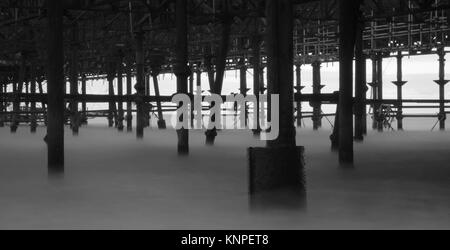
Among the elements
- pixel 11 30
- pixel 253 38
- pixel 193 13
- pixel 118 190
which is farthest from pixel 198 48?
pixel 118 190

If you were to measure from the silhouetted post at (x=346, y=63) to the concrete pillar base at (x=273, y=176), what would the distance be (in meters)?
3.64

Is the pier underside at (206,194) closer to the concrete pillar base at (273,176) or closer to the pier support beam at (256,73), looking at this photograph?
the concrete pillar base at (273,176)

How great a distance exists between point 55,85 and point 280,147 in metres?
4.47

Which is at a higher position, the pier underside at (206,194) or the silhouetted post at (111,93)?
the silhouetted post at (111,93)

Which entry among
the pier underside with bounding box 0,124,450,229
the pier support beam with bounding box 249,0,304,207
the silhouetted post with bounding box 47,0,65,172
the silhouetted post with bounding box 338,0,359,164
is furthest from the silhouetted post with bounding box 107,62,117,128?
the pier support beam with bounding box 249,0,304,207

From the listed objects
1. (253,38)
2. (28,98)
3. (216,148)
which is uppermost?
(253,38)

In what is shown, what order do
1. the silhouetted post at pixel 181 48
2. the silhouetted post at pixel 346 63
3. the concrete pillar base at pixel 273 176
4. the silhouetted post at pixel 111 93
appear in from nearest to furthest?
the concrete pillar base at pixel 273 176, the silhouetted post at pixel 346 63, the silhouetted post at pixel 181 48, the silhouetted post at pixel 111 93

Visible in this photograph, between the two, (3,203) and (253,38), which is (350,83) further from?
(253,38)

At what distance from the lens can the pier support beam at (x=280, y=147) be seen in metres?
6.99

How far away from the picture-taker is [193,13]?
15500mm

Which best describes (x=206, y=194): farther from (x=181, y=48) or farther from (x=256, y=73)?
(x=256, y=73)

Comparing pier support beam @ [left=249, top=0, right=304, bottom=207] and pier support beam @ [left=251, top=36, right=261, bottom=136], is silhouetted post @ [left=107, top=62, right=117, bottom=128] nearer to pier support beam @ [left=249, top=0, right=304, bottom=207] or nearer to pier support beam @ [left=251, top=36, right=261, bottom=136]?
pier support beam @ [left=251, top=36, right=261, bottom=136]

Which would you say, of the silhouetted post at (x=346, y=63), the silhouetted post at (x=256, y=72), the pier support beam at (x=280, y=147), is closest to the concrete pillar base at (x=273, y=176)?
the pier support beam at (x=280, y=147)
